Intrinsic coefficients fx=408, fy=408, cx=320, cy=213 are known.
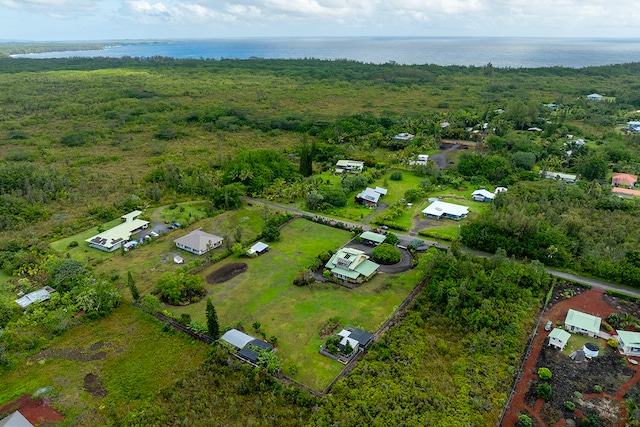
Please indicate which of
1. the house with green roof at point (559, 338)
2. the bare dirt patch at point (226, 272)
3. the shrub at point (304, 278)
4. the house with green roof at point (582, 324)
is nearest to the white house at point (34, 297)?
the bare dirt patch at point (226, 272)

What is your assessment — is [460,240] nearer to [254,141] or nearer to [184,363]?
[184,363]

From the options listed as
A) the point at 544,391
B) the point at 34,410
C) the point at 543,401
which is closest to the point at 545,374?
the point at 544,391

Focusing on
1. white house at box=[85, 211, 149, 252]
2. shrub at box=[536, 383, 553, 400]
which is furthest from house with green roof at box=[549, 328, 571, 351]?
white house at box=[85, 211, 149, 252]

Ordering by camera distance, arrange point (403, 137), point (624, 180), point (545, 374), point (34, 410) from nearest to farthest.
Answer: point (34, 410)
point (545, 374)
point (624, 180)
point (403, 137)

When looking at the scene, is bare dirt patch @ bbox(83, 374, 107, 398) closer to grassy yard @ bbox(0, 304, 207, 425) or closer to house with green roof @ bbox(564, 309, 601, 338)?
grassy yard @ bbox(0, 304, 207, 425)

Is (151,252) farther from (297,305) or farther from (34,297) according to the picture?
(297,305)
